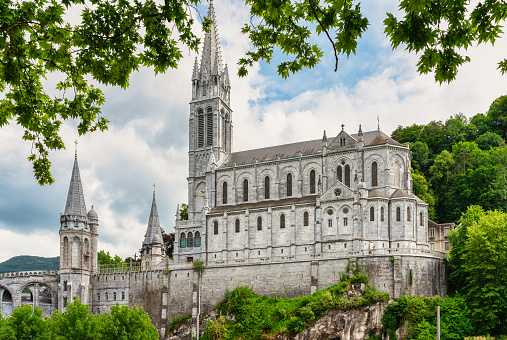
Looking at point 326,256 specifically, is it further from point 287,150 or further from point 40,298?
point 40,298

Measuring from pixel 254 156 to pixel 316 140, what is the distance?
805 cm

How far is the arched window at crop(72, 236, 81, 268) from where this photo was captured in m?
72.1

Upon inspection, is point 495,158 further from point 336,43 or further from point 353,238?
point 336,43

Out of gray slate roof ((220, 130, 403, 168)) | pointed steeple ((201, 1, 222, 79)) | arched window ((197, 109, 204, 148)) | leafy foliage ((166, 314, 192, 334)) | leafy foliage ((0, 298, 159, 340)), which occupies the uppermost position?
pointed steeple ((201, 1, 222, 79))

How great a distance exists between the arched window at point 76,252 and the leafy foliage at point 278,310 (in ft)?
69.0

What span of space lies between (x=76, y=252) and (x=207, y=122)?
75.0 feet

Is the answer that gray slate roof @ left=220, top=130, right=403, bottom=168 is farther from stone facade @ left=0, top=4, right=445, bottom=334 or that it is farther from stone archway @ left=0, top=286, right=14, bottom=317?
stone archway @ left=0, top=286, right=14, bottom=317

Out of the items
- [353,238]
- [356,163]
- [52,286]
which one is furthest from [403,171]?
[52,286]

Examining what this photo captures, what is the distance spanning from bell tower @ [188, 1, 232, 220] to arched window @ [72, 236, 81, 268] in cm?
1364

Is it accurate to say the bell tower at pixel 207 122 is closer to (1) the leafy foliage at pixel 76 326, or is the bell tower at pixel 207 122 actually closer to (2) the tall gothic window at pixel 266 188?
(2) the tall gothic window at pixel 266 188

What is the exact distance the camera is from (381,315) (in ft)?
175

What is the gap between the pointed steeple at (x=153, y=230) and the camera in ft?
274

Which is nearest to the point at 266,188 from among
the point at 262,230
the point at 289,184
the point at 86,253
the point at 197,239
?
the point at 289,184

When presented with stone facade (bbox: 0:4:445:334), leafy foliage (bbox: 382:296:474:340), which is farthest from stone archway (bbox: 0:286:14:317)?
leafy foliage (bbox: 382:296:474:340)
